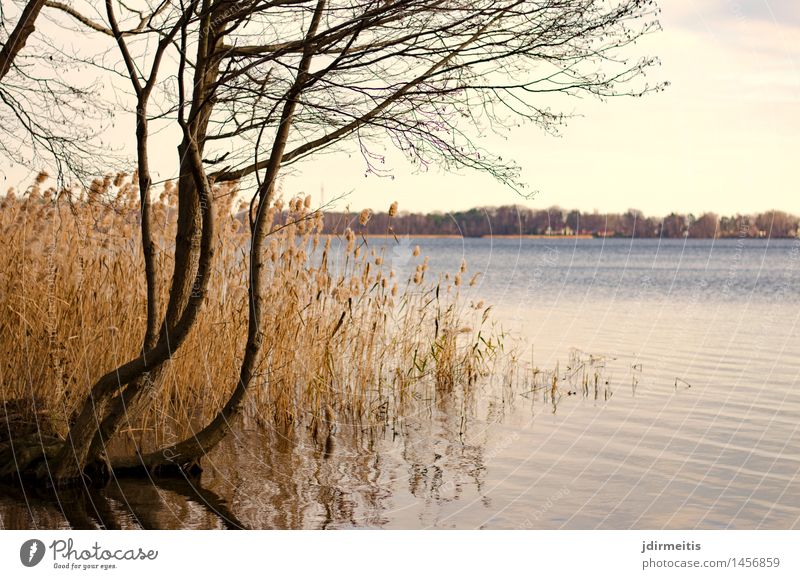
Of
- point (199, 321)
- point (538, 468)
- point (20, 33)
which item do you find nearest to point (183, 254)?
point (199, 321)

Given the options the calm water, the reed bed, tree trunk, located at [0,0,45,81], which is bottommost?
the calm water

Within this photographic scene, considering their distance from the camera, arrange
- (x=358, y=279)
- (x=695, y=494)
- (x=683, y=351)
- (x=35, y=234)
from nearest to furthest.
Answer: (x=695, y=494)
(x=35, y=234)
(x=358, y=279)
(x=683, y=351)

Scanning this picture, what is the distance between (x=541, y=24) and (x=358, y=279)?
3.43m

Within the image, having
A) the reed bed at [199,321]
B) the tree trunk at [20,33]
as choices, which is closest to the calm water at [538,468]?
the reed bed at [199,321]

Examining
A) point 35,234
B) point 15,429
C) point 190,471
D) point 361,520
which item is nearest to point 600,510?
point 361,520

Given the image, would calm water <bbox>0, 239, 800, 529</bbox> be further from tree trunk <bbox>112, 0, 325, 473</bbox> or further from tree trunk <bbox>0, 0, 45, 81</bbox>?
tree trunk <bbox>0, 0, 45, 81</bbox>

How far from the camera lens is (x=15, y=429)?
580 centimetres

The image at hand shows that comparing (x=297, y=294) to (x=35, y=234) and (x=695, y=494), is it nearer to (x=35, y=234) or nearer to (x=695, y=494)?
(x=35, y=234)

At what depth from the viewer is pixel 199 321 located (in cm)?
665
